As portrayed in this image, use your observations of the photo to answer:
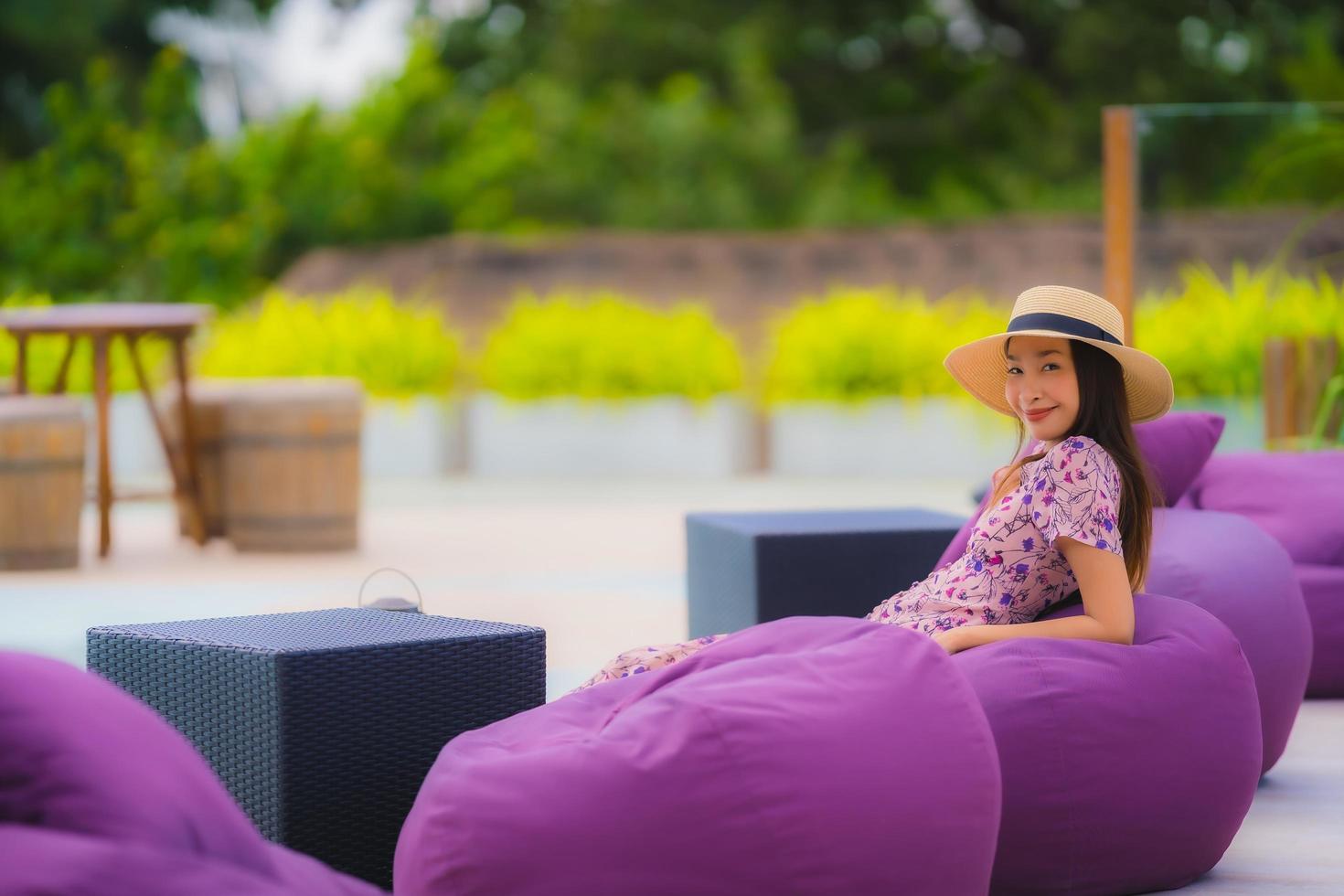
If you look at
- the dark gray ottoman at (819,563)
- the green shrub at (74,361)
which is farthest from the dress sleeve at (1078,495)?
the green shrub at (74,361)

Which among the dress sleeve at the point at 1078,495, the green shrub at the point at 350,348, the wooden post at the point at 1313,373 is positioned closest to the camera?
the dress sleeve at the point at 1078,495

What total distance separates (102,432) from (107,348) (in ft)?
1.06

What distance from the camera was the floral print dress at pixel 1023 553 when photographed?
2.54 m

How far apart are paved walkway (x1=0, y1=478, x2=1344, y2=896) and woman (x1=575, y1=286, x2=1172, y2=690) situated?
479mm

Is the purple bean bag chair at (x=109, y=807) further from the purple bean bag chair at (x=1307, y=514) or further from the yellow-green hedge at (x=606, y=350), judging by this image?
the yellow-green hedge at (x=606, y=350)

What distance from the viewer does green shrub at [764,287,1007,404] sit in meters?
9.99

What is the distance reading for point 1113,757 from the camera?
8.05 feet

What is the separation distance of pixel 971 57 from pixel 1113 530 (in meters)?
15.5

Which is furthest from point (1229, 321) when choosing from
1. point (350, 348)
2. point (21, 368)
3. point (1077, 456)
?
point (350, 348)

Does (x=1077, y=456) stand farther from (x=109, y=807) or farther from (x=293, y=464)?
(x=293, y=464)

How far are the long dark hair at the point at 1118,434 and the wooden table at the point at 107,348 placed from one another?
453 centimetres

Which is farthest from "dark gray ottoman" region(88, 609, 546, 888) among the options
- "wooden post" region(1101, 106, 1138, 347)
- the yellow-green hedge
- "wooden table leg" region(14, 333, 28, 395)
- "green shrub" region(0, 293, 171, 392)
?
the yellow-green hedge

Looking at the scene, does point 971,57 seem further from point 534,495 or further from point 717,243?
point 534,495

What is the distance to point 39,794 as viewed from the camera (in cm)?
172
